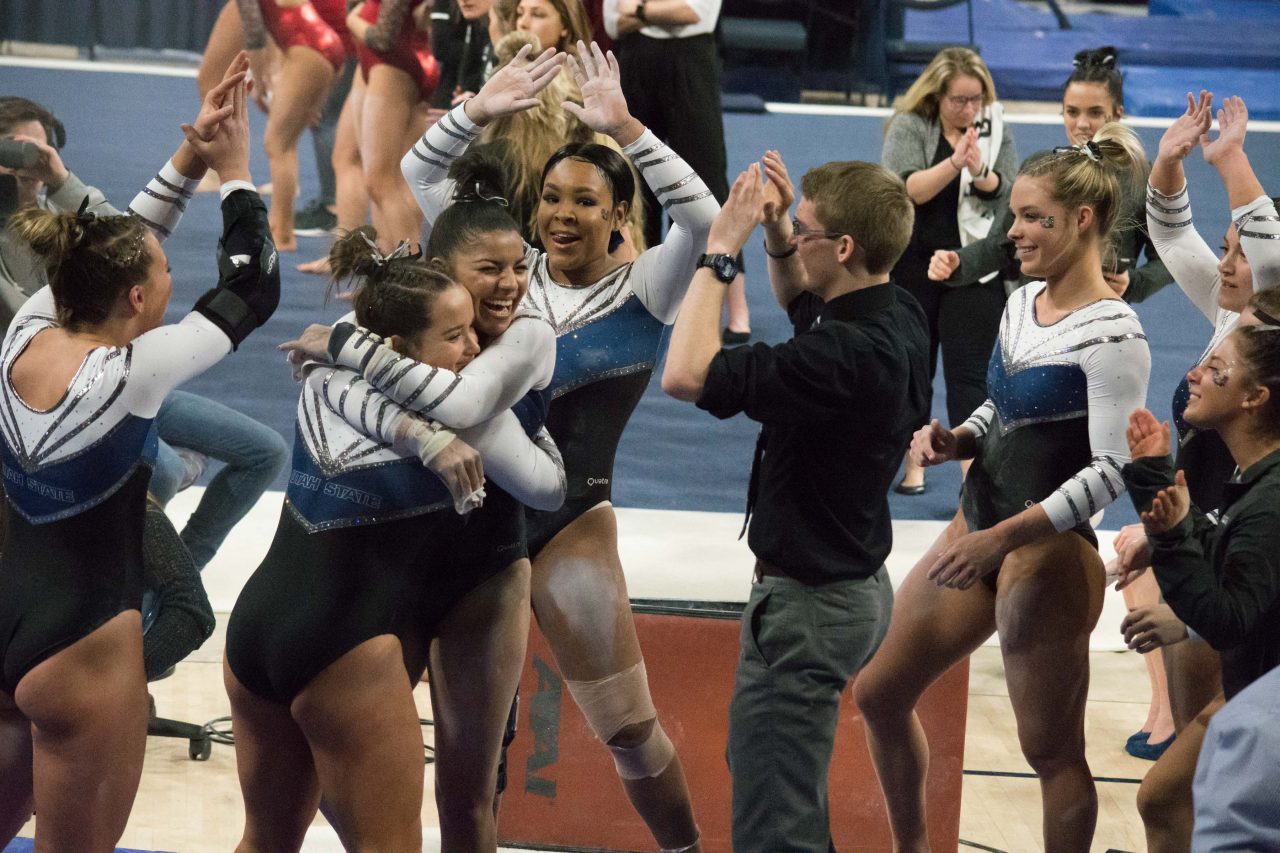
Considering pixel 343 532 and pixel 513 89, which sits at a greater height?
pixel 513 89

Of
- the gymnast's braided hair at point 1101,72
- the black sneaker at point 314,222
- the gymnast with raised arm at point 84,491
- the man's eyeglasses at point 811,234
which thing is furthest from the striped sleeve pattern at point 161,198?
the black sneaker at point 314,222

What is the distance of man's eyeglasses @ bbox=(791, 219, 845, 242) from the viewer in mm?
2924

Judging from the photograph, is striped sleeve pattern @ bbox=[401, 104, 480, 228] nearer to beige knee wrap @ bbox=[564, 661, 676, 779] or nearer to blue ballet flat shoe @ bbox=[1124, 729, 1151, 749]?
beige knee wrap @ bbox=[564, 661, 676, 779]

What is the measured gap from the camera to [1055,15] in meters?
14.1

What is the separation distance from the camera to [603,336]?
3.32 meters

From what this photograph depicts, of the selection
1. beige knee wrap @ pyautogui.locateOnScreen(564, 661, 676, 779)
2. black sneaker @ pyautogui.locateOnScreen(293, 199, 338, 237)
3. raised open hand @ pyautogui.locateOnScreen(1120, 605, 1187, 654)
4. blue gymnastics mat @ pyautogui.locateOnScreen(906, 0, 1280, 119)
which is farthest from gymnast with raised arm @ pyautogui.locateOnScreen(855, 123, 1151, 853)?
blue gymnastics mat @ pyautogui.locateOnScreen(906, 0, 1280, 119)

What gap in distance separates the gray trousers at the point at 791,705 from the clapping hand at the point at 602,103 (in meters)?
0.95

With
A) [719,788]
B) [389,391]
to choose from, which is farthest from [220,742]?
[389,391]

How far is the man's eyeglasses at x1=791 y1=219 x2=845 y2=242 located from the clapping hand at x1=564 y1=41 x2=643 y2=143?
44cm

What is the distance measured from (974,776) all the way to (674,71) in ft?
11.3

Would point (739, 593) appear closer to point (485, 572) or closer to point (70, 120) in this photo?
point (485, 572)

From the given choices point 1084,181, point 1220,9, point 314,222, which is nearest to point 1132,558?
point 1084,181

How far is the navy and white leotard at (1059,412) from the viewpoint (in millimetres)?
2969

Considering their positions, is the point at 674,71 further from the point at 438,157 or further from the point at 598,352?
the point at 598,352
